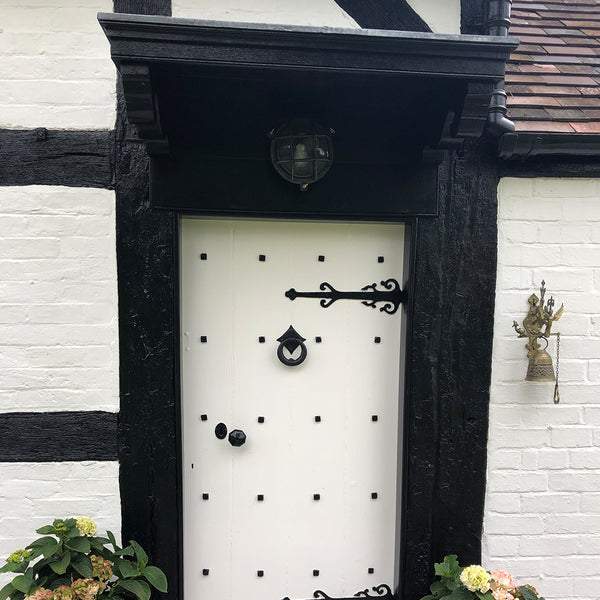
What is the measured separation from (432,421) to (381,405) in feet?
0.87

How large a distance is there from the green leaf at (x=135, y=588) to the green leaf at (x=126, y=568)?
0.03 meters

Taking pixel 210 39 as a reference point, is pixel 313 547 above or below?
below

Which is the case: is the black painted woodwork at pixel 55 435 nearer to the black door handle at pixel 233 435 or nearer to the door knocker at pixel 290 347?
the black door handle at pixel 233 435

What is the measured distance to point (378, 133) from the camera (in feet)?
7.62

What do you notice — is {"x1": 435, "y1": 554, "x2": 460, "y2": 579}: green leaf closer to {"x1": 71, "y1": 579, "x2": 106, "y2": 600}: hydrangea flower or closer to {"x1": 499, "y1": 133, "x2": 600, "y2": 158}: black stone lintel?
{"x1": 71, "y1": 579, "x2": 106, "y2": 600}: hydrangea flower

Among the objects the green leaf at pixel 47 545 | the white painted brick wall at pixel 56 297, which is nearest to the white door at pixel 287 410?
the white painted brick wall at pixel 56 297

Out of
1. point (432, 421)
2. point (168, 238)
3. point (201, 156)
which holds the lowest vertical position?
point (432, 421)

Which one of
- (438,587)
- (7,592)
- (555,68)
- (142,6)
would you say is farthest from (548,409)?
(142,6)

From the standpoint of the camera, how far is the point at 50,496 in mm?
2295

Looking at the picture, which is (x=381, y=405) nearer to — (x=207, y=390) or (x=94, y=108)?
(x=207, y=390)

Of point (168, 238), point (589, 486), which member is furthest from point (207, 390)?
point (589, 486)

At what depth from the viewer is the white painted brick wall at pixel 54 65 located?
7.26 feet

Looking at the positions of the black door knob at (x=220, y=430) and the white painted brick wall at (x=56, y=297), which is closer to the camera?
the white painted brick wall at (x=56, y=297)

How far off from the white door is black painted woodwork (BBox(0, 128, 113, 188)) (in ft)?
1.52
